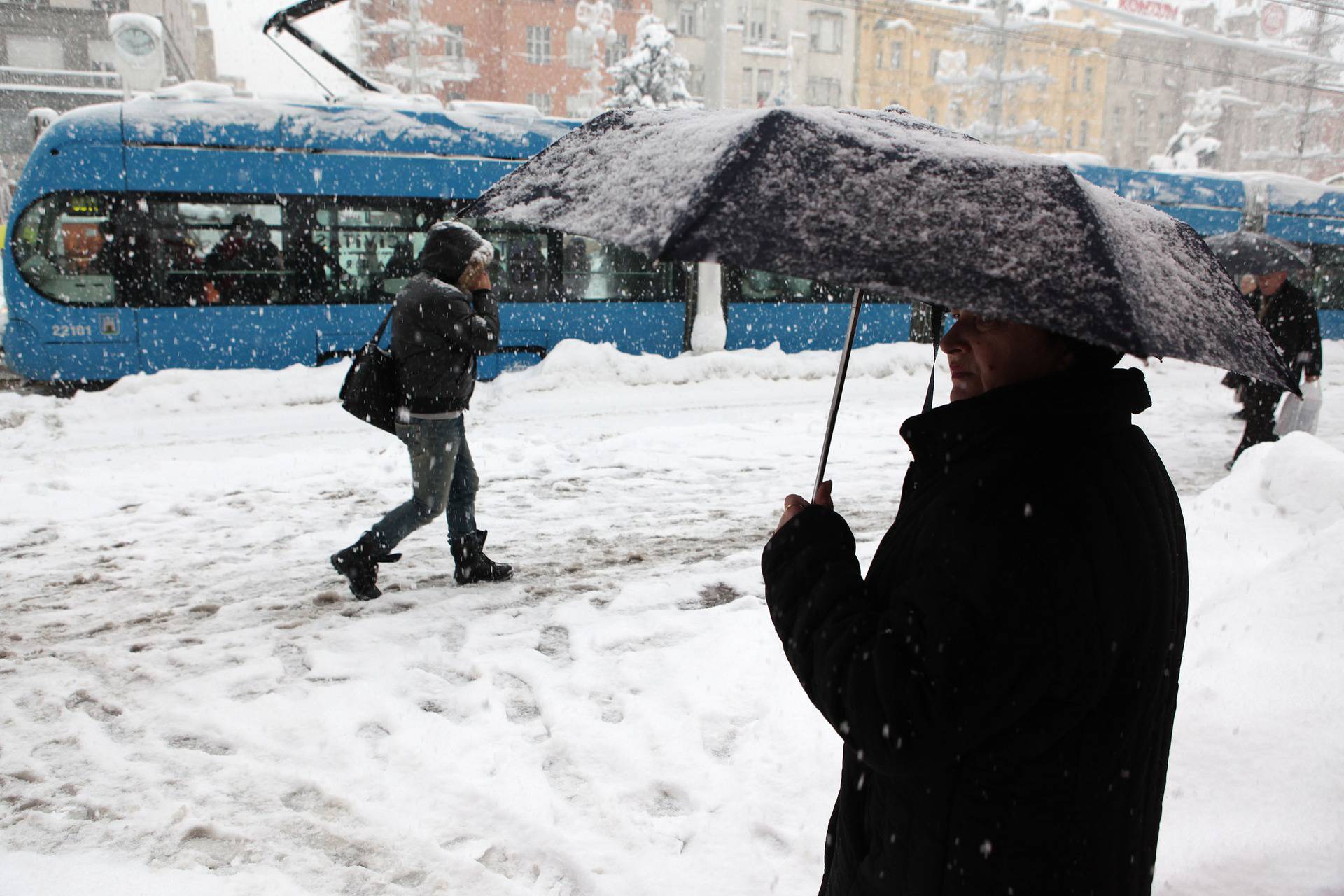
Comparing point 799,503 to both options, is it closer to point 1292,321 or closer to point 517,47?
point 1292,321

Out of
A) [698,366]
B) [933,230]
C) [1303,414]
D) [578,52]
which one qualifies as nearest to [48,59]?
[578,52]

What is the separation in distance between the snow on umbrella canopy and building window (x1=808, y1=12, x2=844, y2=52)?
5901 cm

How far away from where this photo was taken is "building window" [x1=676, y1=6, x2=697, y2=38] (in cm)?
5291

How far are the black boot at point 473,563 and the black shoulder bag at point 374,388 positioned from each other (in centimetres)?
80

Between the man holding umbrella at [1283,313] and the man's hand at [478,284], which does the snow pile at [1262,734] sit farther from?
the man holding umbrella at [1283,313]

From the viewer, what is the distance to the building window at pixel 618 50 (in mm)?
50156

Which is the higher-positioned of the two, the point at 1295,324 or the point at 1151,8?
the point at 1151,8

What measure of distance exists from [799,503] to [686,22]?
57185 mm

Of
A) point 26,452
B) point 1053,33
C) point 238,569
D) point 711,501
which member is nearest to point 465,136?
point 26,452

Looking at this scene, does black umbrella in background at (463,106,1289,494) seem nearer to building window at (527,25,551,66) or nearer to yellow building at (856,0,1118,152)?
building window at (527,25,551,66)

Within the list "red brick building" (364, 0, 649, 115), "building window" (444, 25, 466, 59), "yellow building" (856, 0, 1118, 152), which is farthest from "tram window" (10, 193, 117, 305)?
"yellow building" (856, 0, 1118, 152)

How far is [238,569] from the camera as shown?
551cm

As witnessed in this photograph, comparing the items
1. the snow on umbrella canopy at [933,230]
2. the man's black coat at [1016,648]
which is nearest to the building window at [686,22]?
the snow on umbrella canopy at [933,230]

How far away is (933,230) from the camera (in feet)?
4.61
